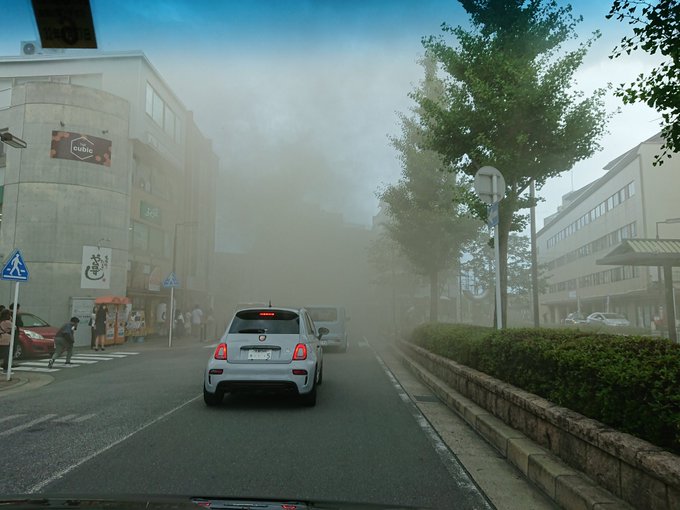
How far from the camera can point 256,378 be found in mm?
7227

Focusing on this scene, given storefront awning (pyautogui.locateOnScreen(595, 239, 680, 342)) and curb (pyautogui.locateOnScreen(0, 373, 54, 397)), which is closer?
curb (pyautogui.locateOnScreen(0, 373, 54, 397))

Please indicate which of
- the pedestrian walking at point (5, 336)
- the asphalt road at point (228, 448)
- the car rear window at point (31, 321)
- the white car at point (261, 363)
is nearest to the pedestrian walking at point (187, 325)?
the car rear window at point (31, 321)

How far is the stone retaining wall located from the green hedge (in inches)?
4.5

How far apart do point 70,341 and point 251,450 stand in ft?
37.1

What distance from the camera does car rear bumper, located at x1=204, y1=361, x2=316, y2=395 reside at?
7.22 meters

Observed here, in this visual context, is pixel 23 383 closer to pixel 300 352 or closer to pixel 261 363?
pixel 261 363

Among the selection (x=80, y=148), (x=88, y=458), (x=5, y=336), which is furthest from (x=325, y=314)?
(x=80, y=148)

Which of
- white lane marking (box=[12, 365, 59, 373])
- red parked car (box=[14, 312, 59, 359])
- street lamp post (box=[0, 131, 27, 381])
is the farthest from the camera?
red parked car (box=[14, 312, 59, 359])

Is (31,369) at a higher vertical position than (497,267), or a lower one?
lower

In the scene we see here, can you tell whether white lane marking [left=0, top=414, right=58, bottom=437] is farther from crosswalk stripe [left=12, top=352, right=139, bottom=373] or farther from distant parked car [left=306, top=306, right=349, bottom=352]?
distant parked car [left=306, top=306, right=349, bottom=352]

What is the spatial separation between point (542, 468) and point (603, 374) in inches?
35.3

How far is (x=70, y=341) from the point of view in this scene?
1419 centimetres

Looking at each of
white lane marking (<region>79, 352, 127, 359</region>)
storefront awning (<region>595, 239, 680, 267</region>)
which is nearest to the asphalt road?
white lane marking (<region>79, 352, 127, 359</region>)

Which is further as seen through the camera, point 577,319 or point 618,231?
point 618,231
